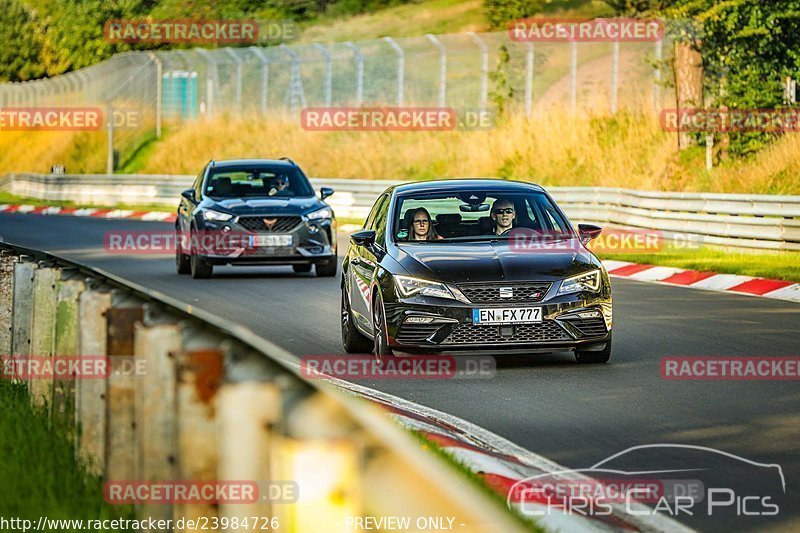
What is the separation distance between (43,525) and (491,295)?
6.41 meters

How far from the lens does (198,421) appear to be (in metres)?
5.05

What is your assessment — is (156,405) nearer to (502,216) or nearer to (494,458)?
(494,458)

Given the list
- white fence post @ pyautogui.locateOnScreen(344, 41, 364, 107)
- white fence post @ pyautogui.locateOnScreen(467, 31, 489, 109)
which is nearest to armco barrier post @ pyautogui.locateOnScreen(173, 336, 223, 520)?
white fence post @ pyautogui.locateOnScreen(467, 31, 489, 109)

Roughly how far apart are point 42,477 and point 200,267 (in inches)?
604

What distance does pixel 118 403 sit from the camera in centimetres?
616

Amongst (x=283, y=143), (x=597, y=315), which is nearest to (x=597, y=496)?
(x=597, y=315)

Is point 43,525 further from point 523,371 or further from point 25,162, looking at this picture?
point 25,162

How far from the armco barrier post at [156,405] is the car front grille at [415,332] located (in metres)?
6.21

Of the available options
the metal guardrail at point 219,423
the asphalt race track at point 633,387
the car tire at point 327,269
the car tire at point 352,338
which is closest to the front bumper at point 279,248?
the car tire at point 327,269

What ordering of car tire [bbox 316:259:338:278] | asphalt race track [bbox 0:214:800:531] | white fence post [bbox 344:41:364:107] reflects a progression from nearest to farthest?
1. asphalt race track [bbox 0:214:800:531]
2. car tire [bbox 316:259:338:278]
3. white fence post [bbox 344:41:364:107]
